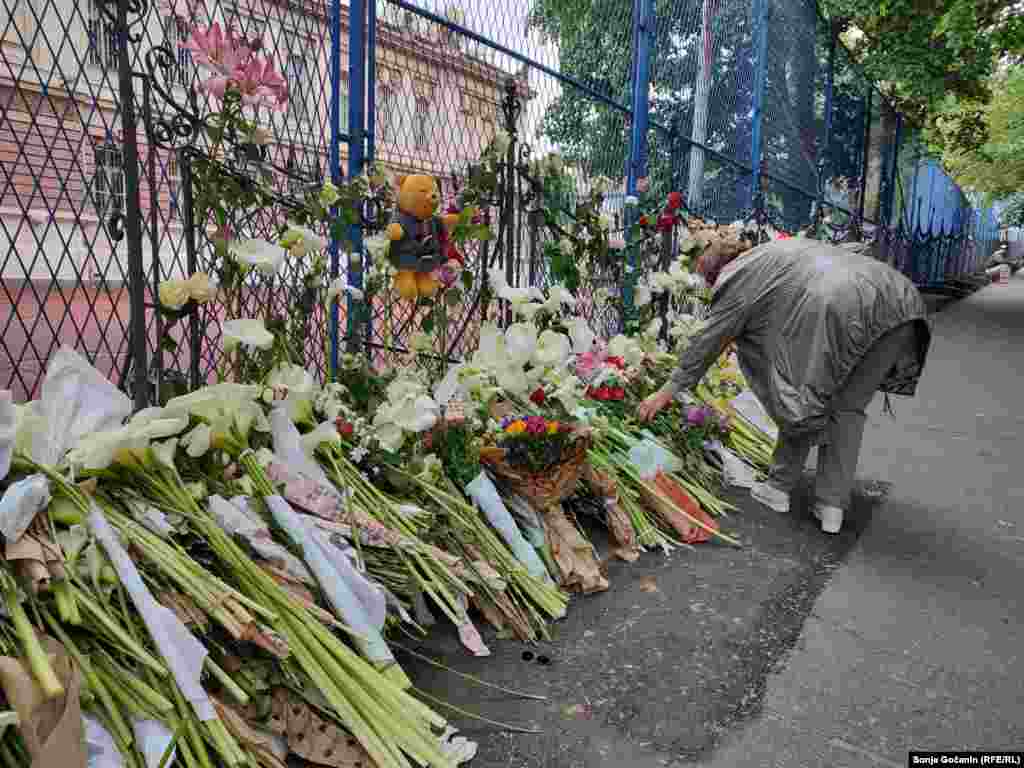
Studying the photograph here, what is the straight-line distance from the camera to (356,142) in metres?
3.12

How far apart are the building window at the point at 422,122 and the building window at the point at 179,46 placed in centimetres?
97

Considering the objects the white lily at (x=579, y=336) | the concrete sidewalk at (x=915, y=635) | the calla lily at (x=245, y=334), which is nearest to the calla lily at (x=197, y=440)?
the calla lily at (x=245, y=334)

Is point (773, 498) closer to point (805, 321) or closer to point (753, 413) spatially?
point (805, 321)

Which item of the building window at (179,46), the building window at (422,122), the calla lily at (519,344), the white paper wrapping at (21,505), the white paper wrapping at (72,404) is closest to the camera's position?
the white paper wrapping at (21,505)

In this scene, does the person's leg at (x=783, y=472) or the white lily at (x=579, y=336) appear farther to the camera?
the person's leg at (x=783, y=472)

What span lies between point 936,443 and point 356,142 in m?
4.36

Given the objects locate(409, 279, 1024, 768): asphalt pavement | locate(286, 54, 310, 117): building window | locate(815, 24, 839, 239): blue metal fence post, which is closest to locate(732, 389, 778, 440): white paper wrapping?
locate(409, 279, 1024, 768): asphalt pavement

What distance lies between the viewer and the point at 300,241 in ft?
7.66

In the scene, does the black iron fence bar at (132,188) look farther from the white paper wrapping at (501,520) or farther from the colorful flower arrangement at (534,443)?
the colorful flower arrangement at (534,443)

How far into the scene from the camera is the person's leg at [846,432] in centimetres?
347

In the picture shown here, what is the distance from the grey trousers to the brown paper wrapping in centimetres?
302

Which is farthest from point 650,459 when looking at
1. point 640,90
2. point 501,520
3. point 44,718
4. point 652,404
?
point 640,90

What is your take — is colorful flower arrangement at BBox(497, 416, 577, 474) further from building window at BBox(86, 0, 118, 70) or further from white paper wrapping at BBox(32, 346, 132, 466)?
building window at BBox(86, 0, 118, 70)

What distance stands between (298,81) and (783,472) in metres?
2.72
